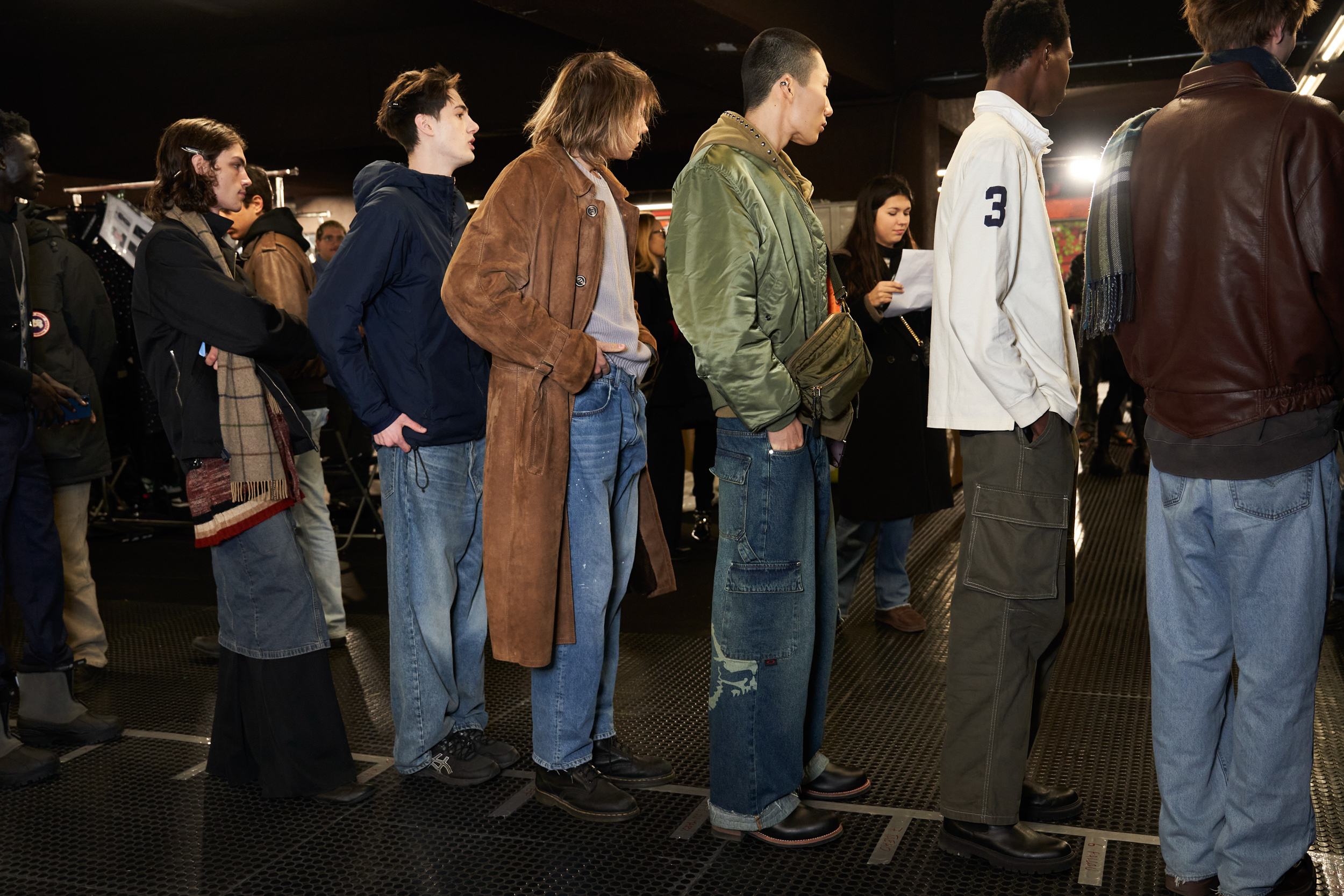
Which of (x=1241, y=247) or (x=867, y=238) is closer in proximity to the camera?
(x=1241, y=247)

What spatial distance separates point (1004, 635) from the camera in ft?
6.95

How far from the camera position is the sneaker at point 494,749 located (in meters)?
2.78

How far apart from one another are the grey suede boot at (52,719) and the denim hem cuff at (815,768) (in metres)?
1.99

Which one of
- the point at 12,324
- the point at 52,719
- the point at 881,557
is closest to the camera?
the point at 12,324

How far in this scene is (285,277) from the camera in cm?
393

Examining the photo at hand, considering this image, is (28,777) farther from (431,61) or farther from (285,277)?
(431,61)

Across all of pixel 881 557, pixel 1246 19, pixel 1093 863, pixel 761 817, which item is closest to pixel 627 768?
pixel 761 817

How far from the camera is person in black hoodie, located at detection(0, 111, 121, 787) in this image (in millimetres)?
2875

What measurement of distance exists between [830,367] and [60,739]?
248 cm

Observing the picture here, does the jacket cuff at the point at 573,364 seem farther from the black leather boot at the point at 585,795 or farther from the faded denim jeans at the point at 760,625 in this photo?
the black leather boot at the point at 585,795

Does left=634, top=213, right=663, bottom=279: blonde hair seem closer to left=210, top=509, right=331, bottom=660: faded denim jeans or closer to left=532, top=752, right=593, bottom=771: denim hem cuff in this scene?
left=210, top=509, right=331, bottom=660: faded denim jeans

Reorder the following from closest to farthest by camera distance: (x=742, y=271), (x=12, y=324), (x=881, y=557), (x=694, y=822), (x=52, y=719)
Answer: (x=742, y=271), (x=694, y=822), (x=12, y=324), (x=52, y=719), (x=881, y=557)

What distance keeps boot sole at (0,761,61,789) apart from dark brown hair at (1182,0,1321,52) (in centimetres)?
312

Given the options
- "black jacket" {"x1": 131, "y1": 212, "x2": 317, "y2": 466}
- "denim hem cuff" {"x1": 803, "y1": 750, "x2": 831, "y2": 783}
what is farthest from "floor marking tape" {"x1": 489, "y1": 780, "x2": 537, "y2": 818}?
"black jacket" {"x1": 131, "y1": 212, "x2": 317, "y2": 466}
